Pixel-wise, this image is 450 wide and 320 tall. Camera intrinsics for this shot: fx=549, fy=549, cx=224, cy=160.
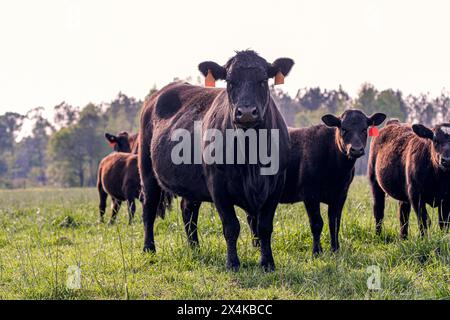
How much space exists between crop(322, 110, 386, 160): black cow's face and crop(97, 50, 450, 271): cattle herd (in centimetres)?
1

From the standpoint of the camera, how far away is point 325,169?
323 inches

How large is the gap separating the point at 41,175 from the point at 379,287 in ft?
293

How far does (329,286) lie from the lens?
5324 millimetres

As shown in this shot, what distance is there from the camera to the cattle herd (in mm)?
6297

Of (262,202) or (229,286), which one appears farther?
(262,202)

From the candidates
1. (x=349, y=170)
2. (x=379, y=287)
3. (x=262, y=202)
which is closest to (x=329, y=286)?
(x=379, y=287)

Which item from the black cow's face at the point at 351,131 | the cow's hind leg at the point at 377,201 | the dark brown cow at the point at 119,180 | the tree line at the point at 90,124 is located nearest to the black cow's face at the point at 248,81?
the black cow's face at the point at 351,131

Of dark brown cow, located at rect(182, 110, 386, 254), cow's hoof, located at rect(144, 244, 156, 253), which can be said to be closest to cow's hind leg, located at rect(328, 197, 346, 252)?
dark brown cow, located at rect(182, 110, 386, 254)

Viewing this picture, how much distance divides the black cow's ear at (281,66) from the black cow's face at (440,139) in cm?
226

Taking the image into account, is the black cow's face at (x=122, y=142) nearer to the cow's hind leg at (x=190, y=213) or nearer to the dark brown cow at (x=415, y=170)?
the cow's hind leg at (x=190, y=213)

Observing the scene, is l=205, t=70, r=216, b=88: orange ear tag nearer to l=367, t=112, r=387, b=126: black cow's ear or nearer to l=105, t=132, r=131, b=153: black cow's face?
l=367, t=112, r=387, b=126: black cow's ear

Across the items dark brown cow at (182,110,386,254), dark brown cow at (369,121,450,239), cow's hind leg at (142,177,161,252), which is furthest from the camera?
cow's hind leg at (142,177,161,252)

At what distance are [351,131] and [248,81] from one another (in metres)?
2.37
